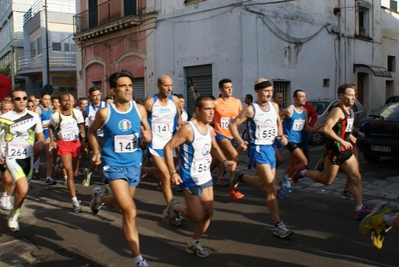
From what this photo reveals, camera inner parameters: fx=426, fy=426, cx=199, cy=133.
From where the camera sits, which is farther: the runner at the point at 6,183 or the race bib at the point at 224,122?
the race bib at the point at 224,122

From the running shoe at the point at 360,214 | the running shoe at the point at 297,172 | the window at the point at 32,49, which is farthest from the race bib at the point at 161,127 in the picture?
the window at the point at 32,49

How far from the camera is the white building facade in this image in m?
17.0

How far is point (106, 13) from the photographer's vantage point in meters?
23.9

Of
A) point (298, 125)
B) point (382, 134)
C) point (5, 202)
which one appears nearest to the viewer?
point (5, 202)

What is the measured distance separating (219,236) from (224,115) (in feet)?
9.40

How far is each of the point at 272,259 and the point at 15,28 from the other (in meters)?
43.8

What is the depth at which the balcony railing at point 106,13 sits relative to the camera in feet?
70.8

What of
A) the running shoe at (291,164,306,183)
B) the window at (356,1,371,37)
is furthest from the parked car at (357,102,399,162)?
the window at (356,1,371,37)

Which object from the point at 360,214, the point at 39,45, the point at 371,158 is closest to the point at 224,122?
the point at 360,214

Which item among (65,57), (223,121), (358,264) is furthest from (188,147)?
Answer: (65,57)

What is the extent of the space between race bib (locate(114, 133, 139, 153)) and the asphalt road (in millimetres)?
1189

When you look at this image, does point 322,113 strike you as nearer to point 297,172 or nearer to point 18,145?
point 297,172

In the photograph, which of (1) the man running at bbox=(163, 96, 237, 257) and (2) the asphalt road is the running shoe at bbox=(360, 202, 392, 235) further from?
(1) the man running at bbox=(163, 96, 237, 257)

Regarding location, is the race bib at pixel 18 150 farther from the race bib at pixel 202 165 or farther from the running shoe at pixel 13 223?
the race bib at pixel 202 165
